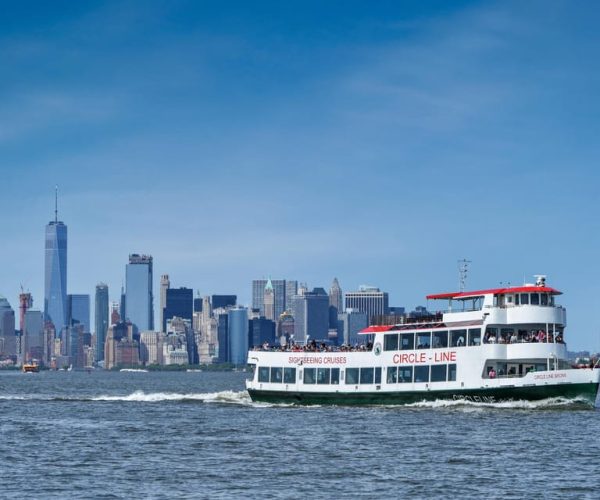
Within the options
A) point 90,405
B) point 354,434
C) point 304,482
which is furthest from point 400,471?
point 90,405

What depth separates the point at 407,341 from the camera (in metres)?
81.5

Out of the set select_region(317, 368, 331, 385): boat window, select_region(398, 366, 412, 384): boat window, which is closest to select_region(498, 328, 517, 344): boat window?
select_region(398, 366, 412, 384): boat window

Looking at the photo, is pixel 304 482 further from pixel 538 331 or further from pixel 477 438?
pixel 538 331

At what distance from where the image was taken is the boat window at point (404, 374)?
265 feet

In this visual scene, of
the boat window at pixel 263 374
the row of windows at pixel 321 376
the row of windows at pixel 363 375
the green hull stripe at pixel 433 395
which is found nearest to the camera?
the green hull stripe at pixel 433 395

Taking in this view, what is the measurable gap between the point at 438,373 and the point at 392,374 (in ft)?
13.7

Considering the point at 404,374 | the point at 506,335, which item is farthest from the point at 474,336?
the point at 404,374

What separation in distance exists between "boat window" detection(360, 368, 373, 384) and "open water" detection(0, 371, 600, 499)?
8.17 feet

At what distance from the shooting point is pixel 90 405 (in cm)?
9600

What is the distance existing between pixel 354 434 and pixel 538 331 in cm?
1753

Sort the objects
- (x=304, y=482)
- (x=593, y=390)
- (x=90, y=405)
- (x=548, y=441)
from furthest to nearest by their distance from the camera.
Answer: (x=90, y=405)
(x=593, y=390)
(x=548, y=441)
(x=304, y=482)

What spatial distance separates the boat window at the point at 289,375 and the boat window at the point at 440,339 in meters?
13.2

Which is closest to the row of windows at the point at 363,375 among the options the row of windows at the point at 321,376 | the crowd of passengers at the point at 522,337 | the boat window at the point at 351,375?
the boat window at the point at 351,375

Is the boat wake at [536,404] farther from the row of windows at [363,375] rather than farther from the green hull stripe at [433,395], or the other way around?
the row of windows at [363,375]
